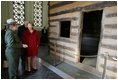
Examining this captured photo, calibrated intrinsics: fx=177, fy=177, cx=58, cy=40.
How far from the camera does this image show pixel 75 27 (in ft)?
16.3

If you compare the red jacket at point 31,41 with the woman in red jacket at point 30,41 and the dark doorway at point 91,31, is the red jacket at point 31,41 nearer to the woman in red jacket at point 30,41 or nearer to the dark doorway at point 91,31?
the woman in red jacket at point 30,41

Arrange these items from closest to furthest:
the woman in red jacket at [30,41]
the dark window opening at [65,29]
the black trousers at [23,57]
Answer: the woman in red jacket at [30,41] → the black trousers at [23,57] → the dark window opening at [65,29]

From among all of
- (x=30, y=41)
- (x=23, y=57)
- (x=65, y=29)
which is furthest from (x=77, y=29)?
(x=23, y=57)

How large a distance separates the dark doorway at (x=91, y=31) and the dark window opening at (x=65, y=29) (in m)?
0.57

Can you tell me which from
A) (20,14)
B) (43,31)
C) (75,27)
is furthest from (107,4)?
(20,14)

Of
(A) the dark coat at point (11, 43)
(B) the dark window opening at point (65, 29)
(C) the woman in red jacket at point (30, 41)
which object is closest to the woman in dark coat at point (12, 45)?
(A) the dark coat at point (11, 43)

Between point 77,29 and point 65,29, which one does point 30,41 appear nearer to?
point 77,29

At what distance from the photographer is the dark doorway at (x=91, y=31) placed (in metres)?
5.73

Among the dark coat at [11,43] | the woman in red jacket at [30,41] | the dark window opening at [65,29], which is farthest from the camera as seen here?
the dark window opening at [65,29]

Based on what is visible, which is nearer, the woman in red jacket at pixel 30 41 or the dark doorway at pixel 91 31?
the woman in red jacket at pixel 30 41

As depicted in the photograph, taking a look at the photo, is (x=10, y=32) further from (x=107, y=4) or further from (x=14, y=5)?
(x=14, y=5)

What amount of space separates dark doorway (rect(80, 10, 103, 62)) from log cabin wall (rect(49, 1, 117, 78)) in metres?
0.69

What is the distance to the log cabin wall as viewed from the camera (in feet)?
12.2

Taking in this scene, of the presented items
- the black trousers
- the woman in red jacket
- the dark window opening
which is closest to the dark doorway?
the dark window opening
